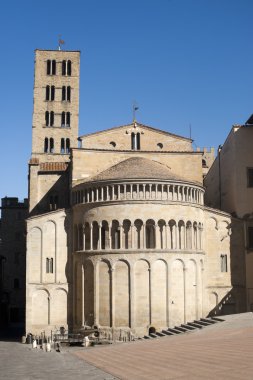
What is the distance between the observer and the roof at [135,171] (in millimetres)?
38719

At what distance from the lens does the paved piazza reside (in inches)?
648

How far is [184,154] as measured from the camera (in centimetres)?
4622

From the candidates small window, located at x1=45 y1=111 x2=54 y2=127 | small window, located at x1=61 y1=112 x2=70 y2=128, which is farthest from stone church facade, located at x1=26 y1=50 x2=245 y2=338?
small window, located at x1=45 y1=111 x2=54 y2=127

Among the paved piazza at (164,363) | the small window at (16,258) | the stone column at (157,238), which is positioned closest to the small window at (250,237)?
the stone column at (157,238)

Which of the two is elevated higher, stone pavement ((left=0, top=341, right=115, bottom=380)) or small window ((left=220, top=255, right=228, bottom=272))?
small window ((left=220, top=255, right=228, bottom=272))

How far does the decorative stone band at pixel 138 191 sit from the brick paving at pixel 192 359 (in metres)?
12.7

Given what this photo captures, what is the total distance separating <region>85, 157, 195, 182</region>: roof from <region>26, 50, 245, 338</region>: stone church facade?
9 cm

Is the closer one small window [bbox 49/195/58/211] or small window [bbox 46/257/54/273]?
small window [bbox 46/257/54/273]

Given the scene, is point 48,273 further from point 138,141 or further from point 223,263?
point 138,141

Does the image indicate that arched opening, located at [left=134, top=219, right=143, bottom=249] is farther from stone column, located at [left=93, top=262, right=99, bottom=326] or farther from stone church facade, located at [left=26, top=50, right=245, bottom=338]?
stone column, located at [left=93, top=262, right=99, bottom=326]

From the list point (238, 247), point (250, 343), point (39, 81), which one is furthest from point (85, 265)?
point (39, 81)

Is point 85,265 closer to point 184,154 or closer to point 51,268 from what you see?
point 51,268

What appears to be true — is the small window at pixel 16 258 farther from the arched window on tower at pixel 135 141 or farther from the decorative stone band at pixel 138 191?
the decorative stone band at pixel 138 191

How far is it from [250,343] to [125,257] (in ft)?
54.7
